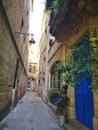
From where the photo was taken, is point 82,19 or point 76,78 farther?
point 82,19

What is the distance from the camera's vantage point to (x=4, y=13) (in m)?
4.67

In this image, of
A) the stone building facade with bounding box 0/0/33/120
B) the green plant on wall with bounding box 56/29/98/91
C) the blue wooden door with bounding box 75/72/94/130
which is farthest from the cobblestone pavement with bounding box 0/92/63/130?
the green plant on wall with bounding box 56/29/98/91

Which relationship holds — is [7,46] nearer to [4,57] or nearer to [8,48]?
[8,48]

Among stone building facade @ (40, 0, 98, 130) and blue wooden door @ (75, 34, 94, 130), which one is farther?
blue wooden door @ (75, 34, 94, 130)

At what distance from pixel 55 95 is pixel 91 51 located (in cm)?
613

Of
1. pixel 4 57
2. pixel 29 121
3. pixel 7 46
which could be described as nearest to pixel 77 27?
pixel 7 46

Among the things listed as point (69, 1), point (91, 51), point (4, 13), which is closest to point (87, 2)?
point (69, 1)

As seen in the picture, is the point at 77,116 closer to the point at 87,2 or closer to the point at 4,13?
the point at 87,2

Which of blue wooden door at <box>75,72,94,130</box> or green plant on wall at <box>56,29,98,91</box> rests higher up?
green plant on wall at <box>56,29,98,91</box>

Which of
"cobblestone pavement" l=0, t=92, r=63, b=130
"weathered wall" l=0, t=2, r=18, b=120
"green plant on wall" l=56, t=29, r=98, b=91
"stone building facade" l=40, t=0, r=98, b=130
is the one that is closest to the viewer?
"green plant on wall" l=56, t=29, r=98, b=91

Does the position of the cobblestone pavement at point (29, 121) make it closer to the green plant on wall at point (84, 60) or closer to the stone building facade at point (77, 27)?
the stone building facade at point (77, 27)

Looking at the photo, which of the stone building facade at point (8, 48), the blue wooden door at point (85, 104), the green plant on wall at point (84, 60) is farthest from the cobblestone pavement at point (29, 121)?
the green plant on wall at point (84, 60)

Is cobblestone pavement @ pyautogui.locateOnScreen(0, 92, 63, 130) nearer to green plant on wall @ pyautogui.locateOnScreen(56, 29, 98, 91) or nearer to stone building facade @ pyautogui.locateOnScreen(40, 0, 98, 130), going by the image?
stone building facade @ pyautogui.locateOnScreen(40, 0, 98, 130)

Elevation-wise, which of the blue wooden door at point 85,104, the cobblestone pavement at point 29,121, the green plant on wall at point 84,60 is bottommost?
the cobblestone pavement at point 29,121
